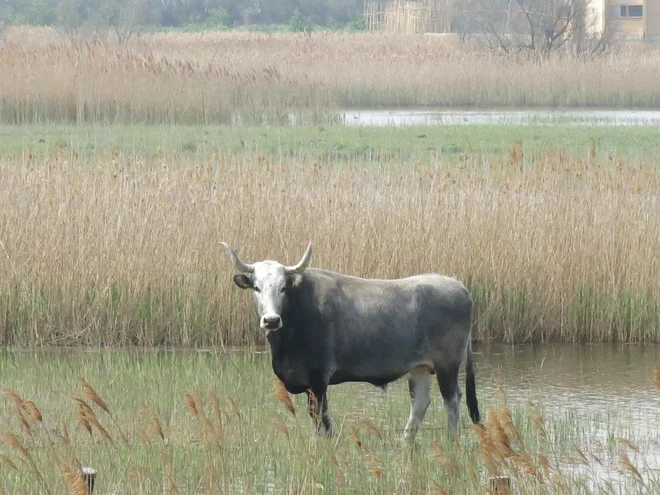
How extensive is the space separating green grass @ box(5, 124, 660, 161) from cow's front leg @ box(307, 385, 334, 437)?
1046cm

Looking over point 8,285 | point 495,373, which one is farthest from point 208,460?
point 8,285

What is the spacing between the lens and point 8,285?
994 centimetres

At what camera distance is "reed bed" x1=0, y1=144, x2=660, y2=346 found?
9.98 metres

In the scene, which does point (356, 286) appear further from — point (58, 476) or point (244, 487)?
point (58, 476)

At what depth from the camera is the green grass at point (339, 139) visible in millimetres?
18156

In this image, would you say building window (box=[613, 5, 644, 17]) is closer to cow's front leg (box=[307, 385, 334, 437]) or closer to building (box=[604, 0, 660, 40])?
building (box=[604, 0, 660, 40])

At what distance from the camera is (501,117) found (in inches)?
1019

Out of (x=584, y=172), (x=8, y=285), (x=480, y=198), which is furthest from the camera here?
(x=584, y=172)

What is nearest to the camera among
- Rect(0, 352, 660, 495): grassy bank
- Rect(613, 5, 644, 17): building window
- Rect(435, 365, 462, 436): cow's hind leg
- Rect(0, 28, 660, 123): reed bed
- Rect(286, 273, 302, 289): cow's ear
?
Rect(0, 352, 660, 495): grassy bank

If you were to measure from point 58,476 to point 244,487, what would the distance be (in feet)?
2.94

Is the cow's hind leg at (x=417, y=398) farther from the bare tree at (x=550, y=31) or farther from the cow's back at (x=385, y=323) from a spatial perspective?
the bare tree at (x=550, y=31)

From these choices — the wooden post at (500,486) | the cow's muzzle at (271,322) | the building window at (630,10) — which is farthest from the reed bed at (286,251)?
the building window at (630,10)

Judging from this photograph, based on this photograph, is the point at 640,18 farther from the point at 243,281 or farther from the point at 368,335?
the point at 243,281

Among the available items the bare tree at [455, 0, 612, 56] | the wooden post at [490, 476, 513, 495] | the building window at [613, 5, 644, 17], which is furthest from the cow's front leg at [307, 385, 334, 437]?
the building window at [613, 5, 644, 17]
